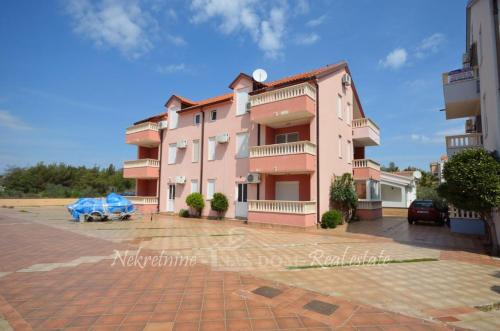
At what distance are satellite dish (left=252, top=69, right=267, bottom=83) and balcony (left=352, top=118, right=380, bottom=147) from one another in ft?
24.6

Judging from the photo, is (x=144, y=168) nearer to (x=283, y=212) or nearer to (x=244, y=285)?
(x=283, y=212)

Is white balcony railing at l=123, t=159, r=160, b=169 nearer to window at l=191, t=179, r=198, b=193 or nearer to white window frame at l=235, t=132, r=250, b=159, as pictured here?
window at l=191, t=179, r=198, b=193

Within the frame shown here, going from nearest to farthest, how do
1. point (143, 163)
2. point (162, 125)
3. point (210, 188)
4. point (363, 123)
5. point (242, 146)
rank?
point (242, 146) → point (363, 123) → point (210, 188) → point (162, 125) → point (143, 163)

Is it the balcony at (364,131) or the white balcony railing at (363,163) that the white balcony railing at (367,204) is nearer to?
the white balcony railing at (363,163)

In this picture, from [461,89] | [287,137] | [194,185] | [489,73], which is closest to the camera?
[489,73]

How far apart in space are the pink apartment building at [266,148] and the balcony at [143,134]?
0.29 feet

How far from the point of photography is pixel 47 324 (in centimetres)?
393

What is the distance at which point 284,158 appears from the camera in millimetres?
15258

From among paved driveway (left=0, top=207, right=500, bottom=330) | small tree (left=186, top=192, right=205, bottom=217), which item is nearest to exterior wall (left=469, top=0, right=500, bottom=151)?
paved driveway (left=0, top=207, right=500, bottom=330)

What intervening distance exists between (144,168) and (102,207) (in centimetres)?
696

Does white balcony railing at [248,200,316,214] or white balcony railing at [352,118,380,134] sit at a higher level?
white balcony railing at [352,118,380,134]

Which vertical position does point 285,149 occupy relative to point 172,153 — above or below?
below

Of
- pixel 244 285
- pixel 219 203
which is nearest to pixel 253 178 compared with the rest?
pixel 219 203

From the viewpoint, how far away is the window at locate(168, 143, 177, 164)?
75.9 feet
